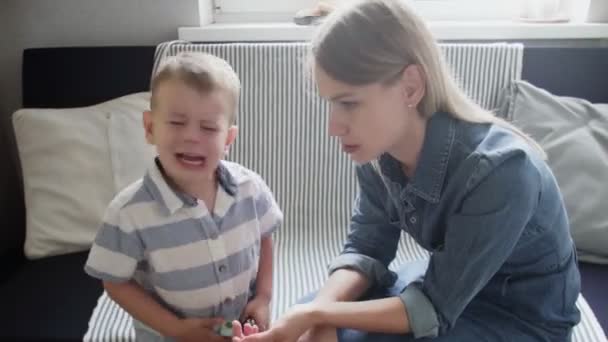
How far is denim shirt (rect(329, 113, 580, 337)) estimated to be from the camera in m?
0.83

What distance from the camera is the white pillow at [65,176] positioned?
148cm

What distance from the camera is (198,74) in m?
0.88

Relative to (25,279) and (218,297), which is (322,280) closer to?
(218,297)

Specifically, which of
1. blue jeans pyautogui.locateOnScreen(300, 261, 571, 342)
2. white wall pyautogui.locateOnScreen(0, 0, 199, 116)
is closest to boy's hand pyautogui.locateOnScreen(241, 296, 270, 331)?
blue jeans pyautogui.locateOnScreen(300, 261, 571, 342)

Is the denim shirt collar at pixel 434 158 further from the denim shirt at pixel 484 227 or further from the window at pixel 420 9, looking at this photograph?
the window at pixel 420 9

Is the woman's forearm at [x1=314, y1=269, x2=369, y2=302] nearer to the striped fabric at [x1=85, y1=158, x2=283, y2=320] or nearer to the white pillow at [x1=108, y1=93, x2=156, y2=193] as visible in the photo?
the striped fabric at [x1=85, y1=158, x2=283, y2=320]

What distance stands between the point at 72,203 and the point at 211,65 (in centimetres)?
79

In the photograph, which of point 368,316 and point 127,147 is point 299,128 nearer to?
point 127,147

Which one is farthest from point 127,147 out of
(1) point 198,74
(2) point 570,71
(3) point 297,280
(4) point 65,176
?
(2) point 570,71

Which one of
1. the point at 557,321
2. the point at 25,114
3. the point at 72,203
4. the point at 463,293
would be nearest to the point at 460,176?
the point at 463,293

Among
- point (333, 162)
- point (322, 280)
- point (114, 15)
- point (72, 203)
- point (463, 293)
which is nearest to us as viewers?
point (463, 293)

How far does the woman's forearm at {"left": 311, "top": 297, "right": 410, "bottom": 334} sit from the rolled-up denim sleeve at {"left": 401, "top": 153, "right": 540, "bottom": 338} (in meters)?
0.02

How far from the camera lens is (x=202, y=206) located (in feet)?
3.05

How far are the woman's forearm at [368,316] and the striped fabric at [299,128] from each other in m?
0.59
